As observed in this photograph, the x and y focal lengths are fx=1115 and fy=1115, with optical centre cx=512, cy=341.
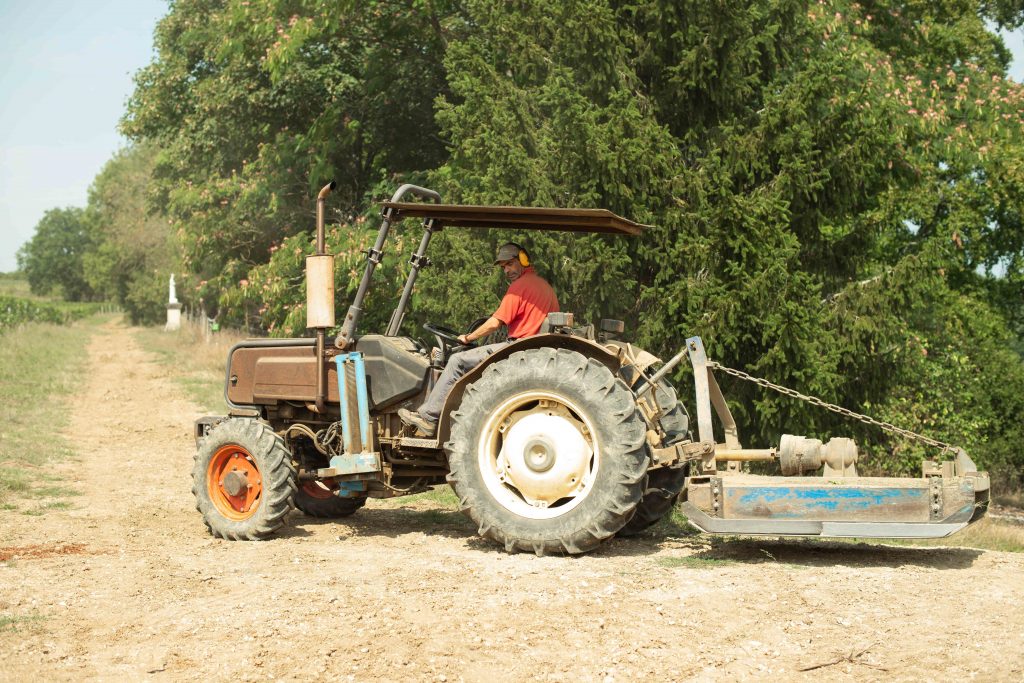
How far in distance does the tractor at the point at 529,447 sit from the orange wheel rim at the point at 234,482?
1 cm

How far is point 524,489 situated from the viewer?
7414 mm

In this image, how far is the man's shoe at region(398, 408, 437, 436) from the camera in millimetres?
7805

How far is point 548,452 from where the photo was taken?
24.0 feet

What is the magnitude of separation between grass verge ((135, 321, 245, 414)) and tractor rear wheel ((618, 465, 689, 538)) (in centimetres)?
1121

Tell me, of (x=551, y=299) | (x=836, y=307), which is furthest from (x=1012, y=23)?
(x=551, y=299)

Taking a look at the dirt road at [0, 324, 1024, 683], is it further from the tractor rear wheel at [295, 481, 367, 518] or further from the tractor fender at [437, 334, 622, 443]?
the tractor fender at [437, 334, 622, 443]

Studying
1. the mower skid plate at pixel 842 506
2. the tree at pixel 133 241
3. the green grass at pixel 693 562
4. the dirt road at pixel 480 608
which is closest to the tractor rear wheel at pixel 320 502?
the dirt road at pixel 480 608

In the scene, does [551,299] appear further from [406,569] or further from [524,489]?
[406,569]

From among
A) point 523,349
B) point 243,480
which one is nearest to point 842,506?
point 523,349

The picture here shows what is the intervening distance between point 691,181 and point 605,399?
584 cm

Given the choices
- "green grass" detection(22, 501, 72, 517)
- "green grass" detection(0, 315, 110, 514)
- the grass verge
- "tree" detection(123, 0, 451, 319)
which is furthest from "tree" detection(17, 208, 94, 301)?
"green grass" detection(22, 501, 72, 517)

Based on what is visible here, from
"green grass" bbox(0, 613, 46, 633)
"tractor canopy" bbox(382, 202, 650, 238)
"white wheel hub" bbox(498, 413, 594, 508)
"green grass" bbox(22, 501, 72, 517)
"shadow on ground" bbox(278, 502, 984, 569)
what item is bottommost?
"shadow on ground" bbox(278, 502, 984, 569)

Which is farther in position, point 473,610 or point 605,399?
point 605,399

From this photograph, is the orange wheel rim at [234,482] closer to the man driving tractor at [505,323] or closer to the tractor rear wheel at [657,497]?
the man driving tractor at [505,323]
